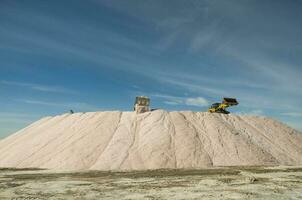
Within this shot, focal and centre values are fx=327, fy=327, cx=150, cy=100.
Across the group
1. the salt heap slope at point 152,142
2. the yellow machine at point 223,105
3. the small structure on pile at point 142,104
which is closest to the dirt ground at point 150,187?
the salt heap slope at point 152,142

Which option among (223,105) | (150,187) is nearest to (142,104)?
(223,105)

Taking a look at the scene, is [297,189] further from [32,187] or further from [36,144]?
[36,144]

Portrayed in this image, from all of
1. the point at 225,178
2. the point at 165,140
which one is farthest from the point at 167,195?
the point at 165,140

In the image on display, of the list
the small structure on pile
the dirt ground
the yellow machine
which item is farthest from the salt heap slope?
the dirt ground

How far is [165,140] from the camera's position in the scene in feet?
106

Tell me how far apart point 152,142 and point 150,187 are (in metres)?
13.7

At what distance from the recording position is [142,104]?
39125mm

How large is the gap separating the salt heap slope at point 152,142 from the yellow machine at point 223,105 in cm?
193

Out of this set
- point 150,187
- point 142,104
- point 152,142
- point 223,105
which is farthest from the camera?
point 223,105

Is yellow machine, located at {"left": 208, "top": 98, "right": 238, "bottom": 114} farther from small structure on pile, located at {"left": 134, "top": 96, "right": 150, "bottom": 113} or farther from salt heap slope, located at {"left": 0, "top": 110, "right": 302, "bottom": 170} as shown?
small structure on pile, located at {"left": 134, "top": 96, "right": 150, "bottom": 113}

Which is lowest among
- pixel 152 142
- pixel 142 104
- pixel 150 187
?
pixel 150 187

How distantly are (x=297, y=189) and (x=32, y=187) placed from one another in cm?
1487

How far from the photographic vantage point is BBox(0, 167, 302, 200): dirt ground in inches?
629

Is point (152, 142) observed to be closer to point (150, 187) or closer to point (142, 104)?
point (142, 104)
